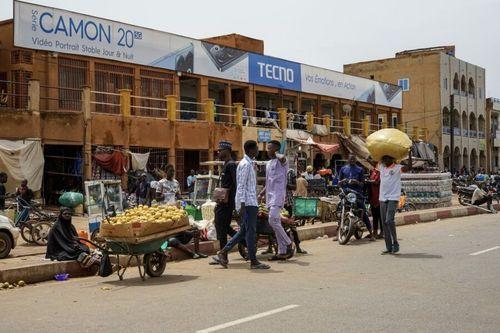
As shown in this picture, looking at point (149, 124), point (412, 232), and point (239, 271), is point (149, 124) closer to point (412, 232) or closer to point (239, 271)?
point (412, 232)

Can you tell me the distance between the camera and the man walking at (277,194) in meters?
9.50

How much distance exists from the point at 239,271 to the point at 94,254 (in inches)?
90.1

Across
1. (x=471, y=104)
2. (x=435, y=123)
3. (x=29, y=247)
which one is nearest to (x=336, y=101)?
(x=435, y=123)

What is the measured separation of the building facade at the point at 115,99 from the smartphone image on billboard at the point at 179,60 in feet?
0.15

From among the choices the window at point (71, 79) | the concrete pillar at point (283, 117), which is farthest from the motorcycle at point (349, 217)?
the concrete pillar at point (283, 117)

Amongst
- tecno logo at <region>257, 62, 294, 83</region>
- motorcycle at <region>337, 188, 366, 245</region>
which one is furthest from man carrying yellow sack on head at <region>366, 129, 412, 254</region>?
tecno logo at <region>257, 62, 294, 83</region>

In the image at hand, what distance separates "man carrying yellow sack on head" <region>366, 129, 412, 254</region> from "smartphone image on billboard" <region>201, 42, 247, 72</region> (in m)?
19.1

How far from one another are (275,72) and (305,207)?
18.9 m

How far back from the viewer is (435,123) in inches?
2073

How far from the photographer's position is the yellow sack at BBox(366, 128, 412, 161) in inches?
424

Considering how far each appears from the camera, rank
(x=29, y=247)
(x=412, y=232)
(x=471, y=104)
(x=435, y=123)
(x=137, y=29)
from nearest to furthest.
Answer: (x=29, y=247), (x=412, y=232), (x=137, y=29), (x=435, y=123), (x=471, y=104)

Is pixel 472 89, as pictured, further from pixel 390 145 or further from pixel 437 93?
pixel 390 145

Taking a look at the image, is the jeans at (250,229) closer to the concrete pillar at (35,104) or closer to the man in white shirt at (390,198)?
the man in white shirt at (390,198)

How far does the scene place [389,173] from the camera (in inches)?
416
